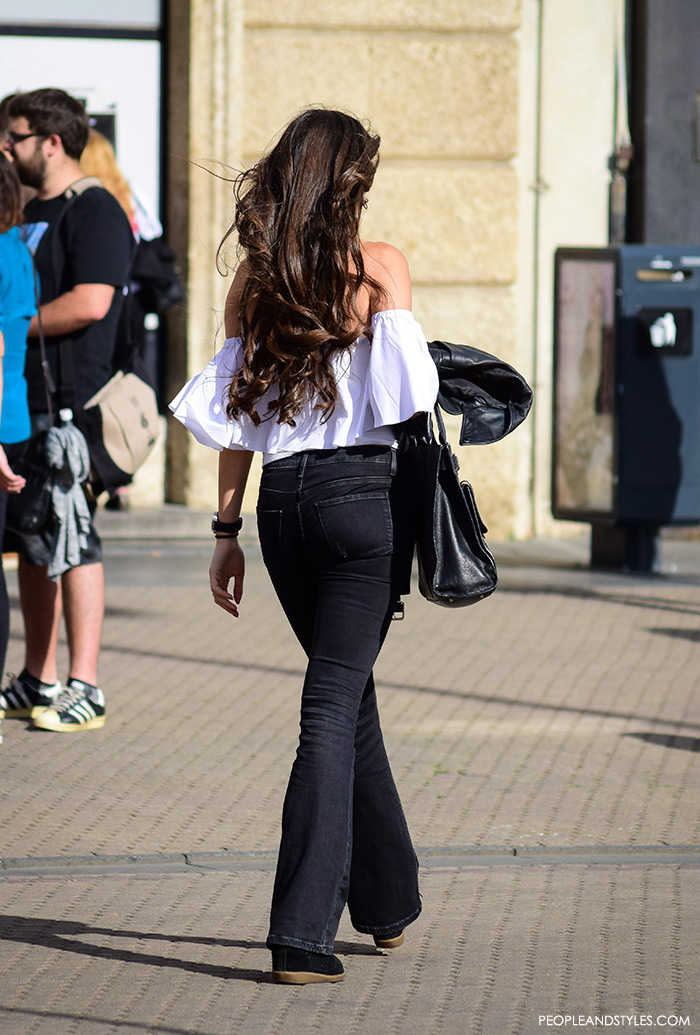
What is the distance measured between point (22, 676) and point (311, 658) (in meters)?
2.72

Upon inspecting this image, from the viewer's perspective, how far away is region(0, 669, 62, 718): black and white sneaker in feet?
19.3

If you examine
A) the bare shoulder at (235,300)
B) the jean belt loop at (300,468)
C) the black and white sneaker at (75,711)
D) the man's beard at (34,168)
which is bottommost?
the black and white sneaker at (75,711)

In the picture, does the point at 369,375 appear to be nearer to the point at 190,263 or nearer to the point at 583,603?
the point at 583,603

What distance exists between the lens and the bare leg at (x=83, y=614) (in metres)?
5.69

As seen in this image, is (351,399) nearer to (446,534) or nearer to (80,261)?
(446,534)

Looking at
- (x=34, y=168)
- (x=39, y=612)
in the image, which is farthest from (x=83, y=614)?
(x=34, y=168)

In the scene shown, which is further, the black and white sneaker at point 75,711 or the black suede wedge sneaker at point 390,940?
the black and white sneaker at point 75,711

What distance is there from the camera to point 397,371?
3404 mm

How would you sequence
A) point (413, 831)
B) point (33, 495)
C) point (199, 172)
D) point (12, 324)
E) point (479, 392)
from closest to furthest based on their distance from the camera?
point (479, 392), point (413, 831), point (12, 324), point (33, 495), point (199, 172)

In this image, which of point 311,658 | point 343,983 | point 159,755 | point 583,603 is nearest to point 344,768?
point 311,658

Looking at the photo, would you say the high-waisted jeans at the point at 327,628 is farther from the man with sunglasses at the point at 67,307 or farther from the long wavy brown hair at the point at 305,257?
the man with sunglasses at the point at 67,307

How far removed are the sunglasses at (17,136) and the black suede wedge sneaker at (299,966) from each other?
10.7 ft

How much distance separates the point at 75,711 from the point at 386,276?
2748 millimetres

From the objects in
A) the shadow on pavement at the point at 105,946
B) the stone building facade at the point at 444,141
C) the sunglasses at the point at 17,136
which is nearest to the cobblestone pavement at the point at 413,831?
the shadow on pavement at the point at 105,946
